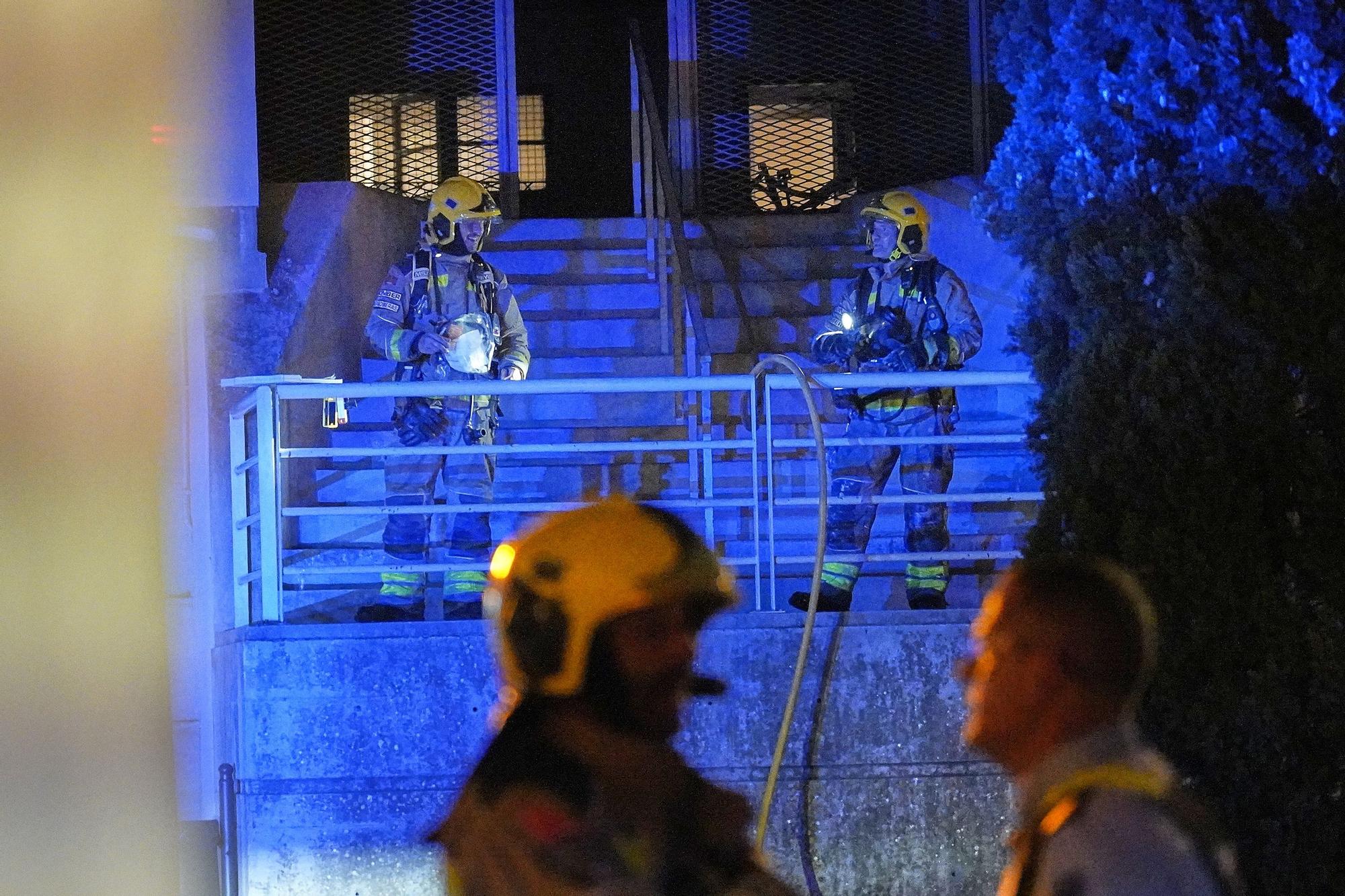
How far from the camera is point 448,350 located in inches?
286

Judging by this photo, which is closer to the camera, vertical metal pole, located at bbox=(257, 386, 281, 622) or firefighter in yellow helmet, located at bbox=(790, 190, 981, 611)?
vertical metal pole, located at bbox=(257, 386, 281, 622)

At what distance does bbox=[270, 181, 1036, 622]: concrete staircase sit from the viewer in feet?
26.3

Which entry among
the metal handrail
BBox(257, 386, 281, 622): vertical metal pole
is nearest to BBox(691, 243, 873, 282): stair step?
the metal handrail

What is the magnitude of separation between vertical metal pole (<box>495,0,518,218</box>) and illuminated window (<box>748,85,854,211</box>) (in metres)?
1.79

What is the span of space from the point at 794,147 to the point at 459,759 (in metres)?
7.56

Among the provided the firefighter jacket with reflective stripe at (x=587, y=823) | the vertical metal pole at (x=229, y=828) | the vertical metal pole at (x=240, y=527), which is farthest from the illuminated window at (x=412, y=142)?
the firefighter jacket with reflective stripe at (x=587, y=823)

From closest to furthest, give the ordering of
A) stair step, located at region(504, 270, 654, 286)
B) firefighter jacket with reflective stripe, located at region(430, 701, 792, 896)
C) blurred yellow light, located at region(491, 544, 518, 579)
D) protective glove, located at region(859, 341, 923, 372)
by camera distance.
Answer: firefighter jacket with reflective stripe, located at region(430, 701, 792, 896) → blurred yellow light, located at region(491, 544, 518, 579) → protective glove, located at region(859, 341, 923, 372) → stair step, located at region(504, 270, 654, 286)

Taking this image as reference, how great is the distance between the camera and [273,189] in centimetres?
860

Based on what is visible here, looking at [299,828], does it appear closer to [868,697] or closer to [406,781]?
[406,781]

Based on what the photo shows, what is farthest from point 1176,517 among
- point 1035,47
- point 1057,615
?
point 1057,615

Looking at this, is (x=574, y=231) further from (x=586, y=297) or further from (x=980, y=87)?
(x=980, y=87)

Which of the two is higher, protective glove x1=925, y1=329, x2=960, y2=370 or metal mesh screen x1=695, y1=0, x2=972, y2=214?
metal mesh screen x1=695, y1=0, x2=972, y2=214

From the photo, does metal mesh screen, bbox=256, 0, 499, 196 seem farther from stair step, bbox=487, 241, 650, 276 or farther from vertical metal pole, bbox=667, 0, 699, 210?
stair step, bbox=487, 241, 650, 276

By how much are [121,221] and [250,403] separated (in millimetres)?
1025
